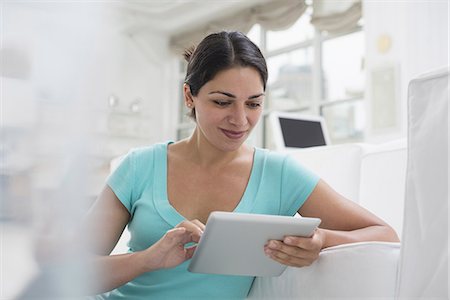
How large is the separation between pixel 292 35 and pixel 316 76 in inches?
24.9

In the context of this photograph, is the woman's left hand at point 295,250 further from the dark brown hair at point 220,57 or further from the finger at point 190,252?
the dark brown hair at point 220,57

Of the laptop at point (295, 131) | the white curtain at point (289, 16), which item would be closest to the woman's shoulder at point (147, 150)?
the laptop at point (295, 131)

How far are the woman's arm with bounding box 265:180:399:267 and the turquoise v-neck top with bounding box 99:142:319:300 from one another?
0.04m

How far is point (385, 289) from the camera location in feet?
2.85

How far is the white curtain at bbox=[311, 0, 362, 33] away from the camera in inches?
201

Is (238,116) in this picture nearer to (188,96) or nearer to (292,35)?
(188,96)

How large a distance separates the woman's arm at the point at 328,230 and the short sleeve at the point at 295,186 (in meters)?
0.01

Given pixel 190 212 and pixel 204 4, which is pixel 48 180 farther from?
pixel 204 4

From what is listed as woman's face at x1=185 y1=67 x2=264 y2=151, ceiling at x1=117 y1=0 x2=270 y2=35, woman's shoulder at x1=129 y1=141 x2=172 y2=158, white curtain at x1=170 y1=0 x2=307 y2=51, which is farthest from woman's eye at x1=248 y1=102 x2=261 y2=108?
ceiling at x1=117 y1=0 x2=270 y2=35

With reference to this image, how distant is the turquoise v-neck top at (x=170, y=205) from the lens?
4.03 feet

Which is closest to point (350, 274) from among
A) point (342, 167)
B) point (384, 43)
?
point (342, 167)

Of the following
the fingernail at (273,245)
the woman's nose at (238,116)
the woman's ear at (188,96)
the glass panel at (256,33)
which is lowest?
the fingernail at (273,245)

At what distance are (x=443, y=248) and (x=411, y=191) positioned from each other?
0.09 meters

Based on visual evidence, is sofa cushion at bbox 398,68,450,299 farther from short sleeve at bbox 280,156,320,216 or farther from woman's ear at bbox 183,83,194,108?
woman's ear at bbox 183,83,194,108
